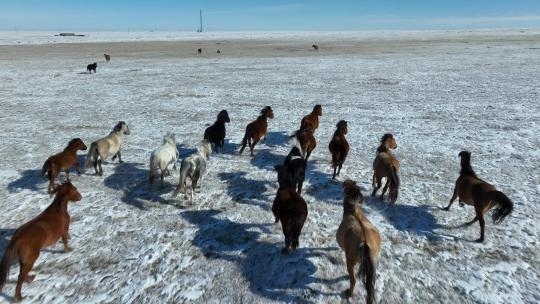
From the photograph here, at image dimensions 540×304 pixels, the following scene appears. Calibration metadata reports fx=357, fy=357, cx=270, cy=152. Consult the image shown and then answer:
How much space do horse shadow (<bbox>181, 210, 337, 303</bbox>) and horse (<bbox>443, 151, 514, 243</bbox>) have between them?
9.52 feet

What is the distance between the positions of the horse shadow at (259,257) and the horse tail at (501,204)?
302 centimetres

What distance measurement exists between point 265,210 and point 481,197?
4158 mm

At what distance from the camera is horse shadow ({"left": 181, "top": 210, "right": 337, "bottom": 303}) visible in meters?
5.32

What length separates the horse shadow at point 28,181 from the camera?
337 inches

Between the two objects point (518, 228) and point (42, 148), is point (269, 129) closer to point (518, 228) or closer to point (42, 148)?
point (42, 148)

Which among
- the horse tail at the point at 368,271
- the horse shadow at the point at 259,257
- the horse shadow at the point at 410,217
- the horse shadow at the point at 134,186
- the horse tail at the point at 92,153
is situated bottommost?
the horse shadow at the point at 259,257

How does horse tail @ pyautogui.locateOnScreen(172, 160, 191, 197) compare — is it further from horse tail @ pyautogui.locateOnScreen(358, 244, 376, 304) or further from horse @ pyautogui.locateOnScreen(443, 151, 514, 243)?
A: horse @ pyautogui.locateOnScreen(443, 151, 514, 243)

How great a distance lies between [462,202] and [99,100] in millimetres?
18382

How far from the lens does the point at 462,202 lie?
7559mm

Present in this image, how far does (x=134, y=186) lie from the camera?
28.8 ft

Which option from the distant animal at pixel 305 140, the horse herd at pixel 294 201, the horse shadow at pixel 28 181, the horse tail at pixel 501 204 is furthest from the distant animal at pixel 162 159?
the horse tail at pixel 501 204

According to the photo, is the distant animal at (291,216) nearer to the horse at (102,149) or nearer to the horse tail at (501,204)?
the horse tail at (501,204)

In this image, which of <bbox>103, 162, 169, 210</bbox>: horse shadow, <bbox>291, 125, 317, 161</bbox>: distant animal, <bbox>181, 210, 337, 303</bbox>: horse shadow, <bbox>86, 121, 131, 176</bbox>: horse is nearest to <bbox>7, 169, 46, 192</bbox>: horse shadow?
<bbox>86, 121, 131, 176</bbox>: horse

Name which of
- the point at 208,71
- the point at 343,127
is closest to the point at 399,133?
the point at 343,127
